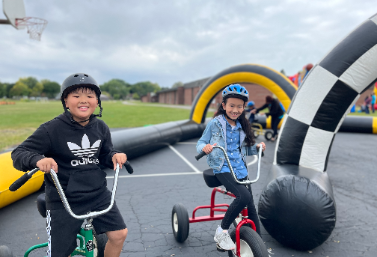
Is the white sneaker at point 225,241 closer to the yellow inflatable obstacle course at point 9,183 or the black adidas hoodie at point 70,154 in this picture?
the black adidas hoodie at point 70,154

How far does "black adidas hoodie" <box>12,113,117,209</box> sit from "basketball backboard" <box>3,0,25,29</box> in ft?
33.9

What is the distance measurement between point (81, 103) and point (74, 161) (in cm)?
44

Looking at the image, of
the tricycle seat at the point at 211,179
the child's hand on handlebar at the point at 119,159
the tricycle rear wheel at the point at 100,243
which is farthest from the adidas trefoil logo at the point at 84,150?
the tricycle seat at the point at 211,179

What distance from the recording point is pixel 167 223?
3695 millimetres

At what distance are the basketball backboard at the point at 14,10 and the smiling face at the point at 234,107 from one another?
10.5 metres

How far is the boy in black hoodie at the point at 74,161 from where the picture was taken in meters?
1.92

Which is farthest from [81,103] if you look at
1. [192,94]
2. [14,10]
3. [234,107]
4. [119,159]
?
[192,94]

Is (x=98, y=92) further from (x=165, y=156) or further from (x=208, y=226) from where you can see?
(x=165, y=156)

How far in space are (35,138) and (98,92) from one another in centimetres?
58

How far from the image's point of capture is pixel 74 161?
2021 mm

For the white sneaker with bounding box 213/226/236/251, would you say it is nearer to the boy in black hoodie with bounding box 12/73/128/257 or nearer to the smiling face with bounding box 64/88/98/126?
the boy in black hoodie with bounding box 12/73/128/257

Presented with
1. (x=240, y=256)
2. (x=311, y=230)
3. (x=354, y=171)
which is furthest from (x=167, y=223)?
(x=354, y=171)

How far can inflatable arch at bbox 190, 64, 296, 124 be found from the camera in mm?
9328

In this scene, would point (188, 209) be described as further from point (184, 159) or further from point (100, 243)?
point (184, 159)
